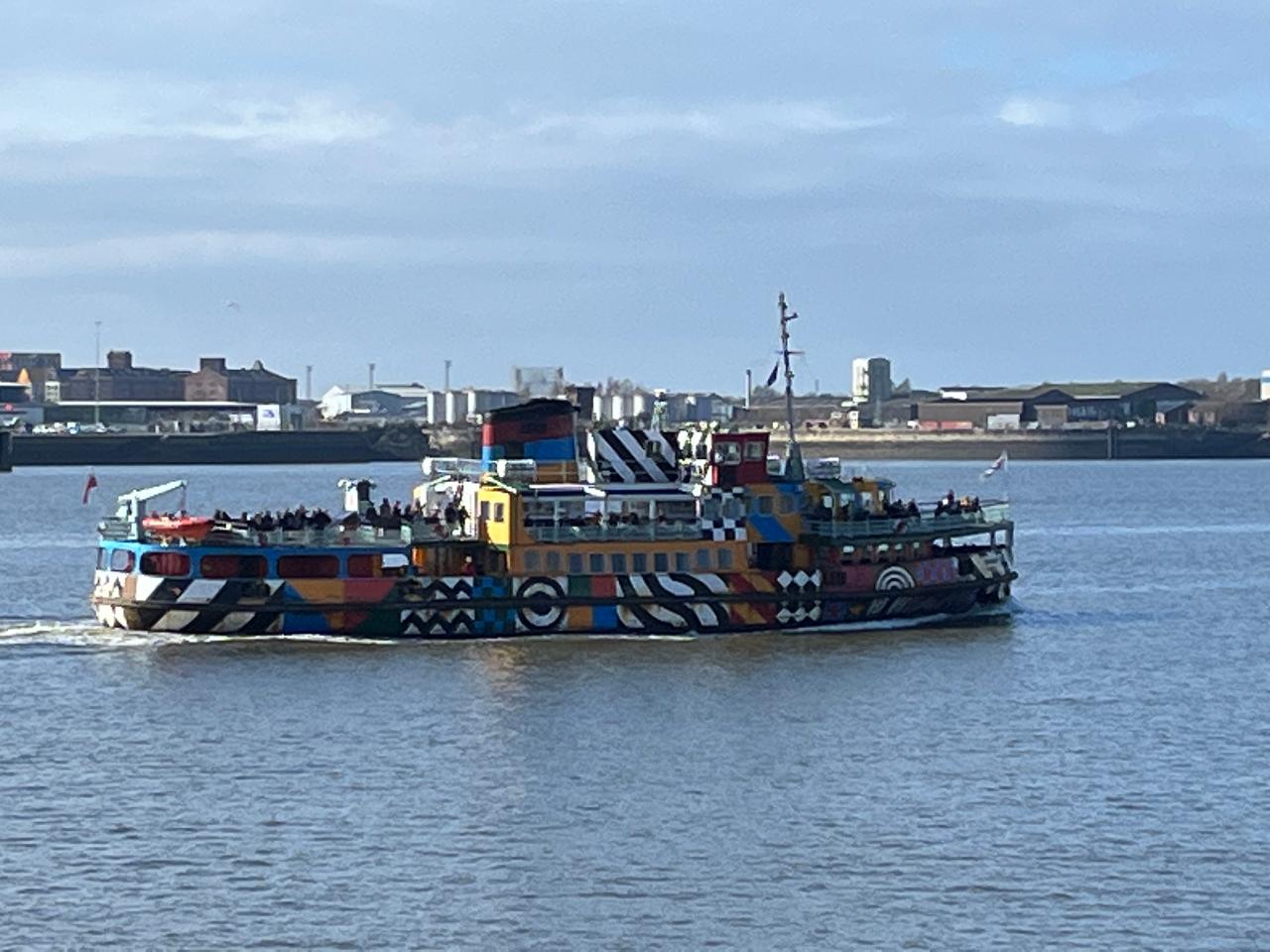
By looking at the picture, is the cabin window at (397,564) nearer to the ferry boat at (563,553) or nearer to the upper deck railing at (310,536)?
the ferry boat at (563,553)

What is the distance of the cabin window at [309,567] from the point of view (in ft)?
199

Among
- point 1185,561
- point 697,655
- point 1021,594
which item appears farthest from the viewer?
point 1185,561

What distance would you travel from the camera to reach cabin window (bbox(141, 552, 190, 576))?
60188 mm

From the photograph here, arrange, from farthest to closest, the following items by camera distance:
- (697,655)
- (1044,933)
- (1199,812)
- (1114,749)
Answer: (697,655) → (1114,749) → (1199,812) → (1044,933)

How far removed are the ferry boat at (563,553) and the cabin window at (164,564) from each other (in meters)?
0.04

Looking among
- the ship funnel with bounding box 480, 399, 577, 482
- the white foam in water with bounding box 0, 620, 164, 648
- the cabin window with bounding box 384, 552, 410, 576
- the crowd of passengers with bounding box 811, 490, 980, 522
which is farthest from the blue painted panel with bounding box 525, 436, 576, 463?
the white foam in water with bounding box 0, 620, 164, 648

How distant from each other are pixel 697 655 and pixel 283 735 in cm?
1400

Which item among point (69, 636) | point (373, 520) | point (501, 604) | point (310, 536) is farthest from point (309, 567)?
point (69, 636)

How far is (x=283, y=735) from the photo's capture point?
48500mm

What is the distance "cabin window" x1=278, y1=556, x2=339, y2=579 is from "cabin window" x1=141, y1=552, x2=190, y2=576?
225cm

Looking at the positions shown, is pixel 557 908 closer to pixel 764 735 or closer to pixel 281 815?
pixel 281 815

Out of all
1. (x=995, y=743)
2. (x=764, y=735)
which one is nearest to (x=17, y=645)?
(x=764, y=735)

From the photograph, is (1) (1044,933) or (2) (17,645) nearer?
(1) (1044,933)

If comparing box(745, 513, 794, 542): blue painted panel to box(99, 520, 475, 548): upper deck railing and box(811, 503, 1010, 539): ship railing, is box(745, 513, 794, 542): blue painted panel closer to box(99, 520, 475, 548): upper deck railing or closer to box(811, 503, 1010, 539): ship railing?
box(811, 503, 1010, 539): ship railing
